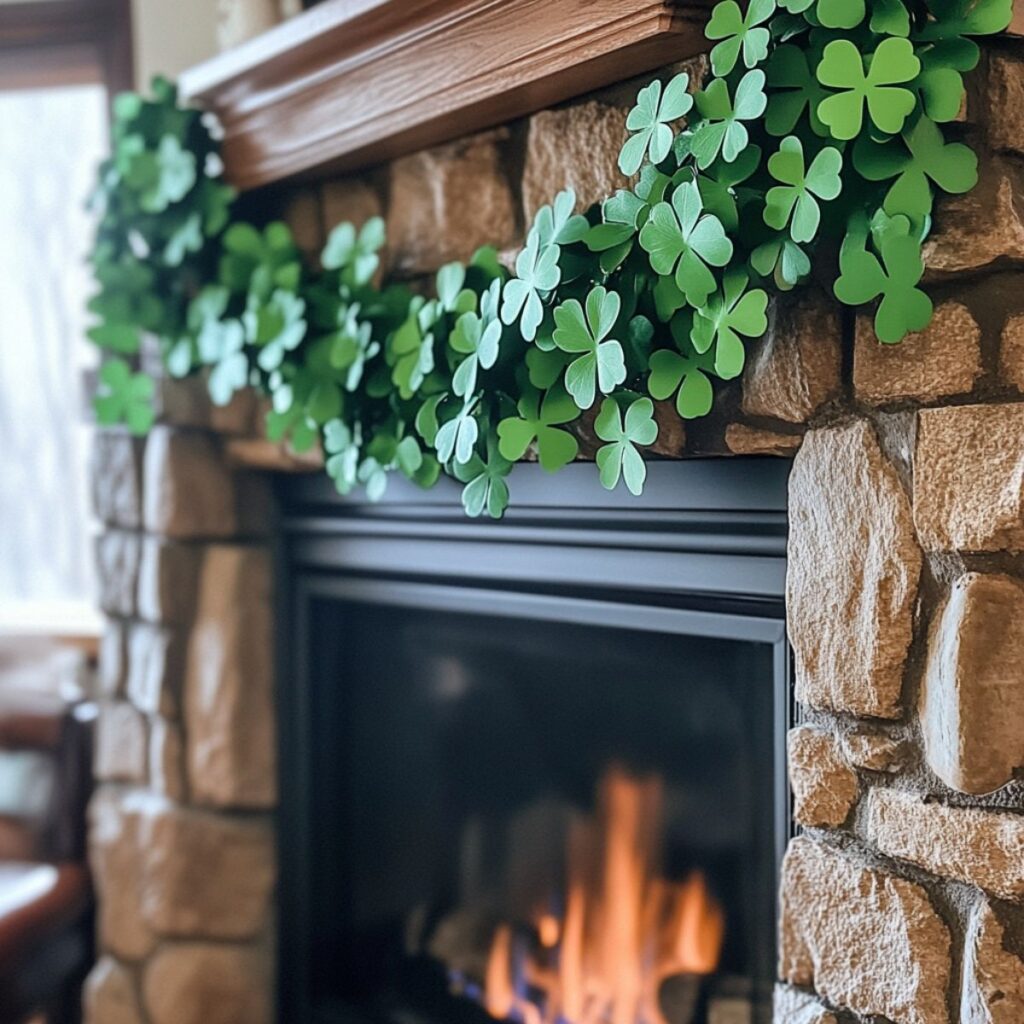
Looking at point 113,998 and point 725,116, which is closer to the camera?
point 725,116

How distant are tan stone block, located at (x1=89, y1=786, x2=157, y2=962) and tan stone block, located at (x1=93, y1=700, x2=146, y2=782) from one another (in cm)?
4

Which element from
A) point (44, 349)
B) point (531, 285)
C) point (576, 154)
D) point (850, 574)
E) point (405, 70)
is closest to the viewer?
point (850, 574)

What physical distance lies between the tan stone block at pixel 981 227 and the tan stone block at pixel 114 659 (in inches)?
54.4

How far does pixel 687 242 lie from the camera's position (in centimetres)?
108

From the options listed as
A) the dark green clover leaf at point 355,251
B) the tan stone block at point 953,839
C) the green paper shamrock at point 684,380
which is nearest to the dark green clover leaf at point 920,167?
the green paper shamrock at point 684,380

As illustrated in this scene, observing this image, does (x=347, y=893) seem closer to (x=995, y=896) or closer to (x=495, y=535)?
(x=495, y=535)

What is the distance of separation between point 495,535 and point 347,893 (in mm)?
703

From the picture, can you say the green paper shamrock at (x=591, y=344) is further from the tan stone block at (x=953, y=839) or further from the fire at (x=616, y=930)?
the fire at (x=616, y=930)

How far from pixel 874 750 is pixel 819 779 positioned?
0.06 meters

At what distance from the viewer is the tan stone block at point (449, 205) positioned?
143cm

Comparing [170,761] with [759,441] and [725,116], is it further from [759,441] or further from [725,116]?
[725,116]

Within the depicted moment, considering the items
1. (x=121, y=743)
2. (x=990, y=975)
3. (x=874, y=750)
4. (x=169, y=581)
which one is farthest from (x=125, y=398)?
(x=990, y=975)

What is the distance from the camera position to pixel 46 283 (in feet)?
8.16

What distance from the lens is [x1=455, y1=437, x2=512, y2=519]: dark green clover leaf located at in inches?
50.1
